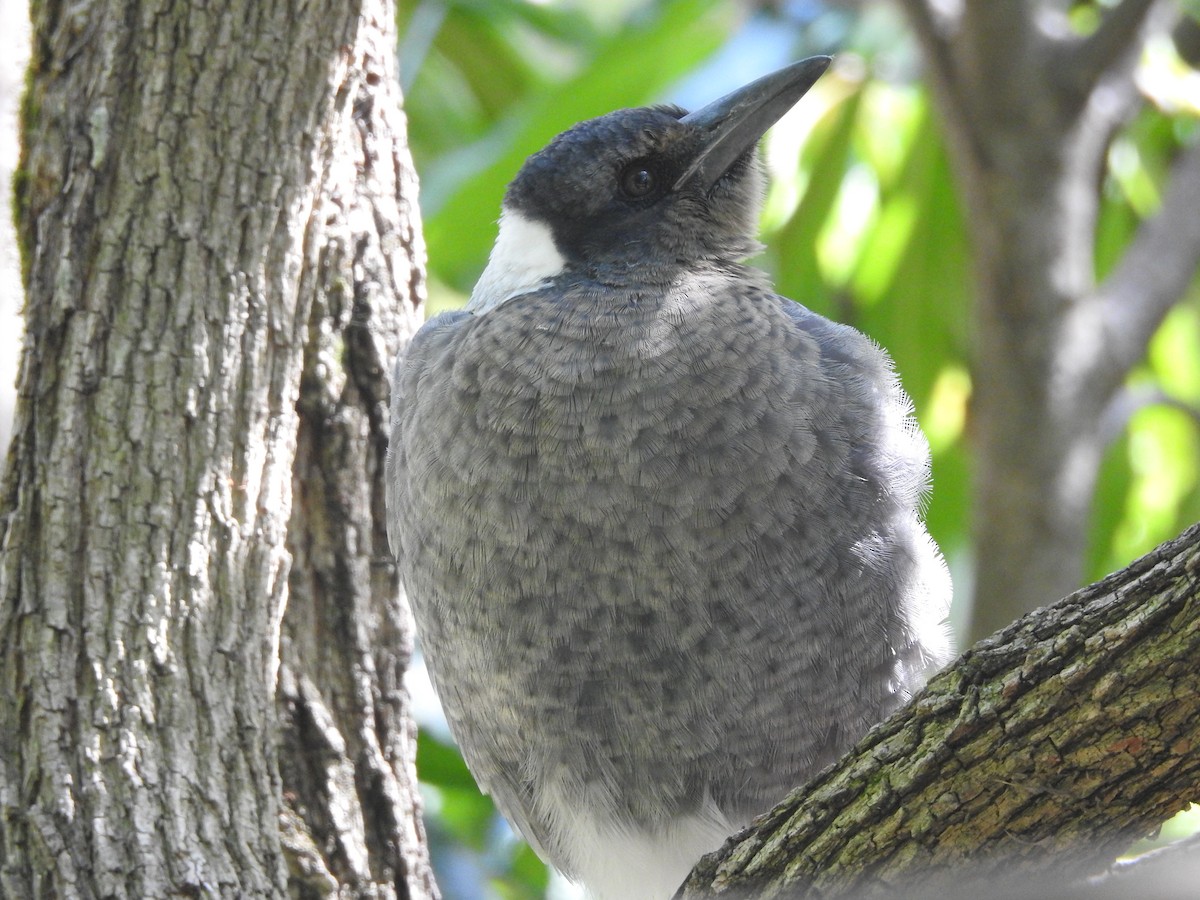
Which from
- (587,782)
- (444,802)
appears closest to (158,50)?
(587,782)

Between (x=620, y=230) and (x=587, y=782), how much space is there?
2.97 ft

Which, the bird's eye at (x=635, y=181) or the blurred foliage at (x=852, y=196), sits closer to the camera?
the bird's eye at (x=635, y=181)

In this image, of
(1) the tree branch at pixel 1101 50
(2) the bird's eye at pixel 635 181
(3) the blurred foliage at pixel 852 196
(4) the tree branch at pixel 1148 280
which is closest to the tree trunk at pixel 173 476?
(2) the bird's eye at pixel 635 181

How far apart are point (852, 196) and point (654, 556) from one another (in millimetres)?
2851

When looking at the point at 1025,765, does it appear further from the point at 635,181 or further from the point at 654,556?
the point at 635,181

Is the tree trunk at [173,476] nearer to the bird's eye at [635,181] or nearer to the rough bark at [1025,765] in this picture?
the bird's eye at [635,181]

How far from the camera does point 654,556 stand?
6.28ft

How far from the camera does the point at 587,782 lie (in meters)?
2.03

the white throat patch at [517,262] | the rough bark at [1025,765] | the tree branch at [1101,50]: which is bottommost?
the rough bark at [1025,765]

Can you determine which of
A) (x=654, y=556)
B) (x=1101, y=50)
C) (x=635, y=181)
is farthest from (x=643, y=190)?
(x=1101, y=50)

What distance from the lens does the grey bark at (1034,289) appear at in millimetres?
3215

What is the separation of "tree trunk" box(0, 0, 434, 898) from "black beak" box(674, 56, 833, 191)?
2.07 feet

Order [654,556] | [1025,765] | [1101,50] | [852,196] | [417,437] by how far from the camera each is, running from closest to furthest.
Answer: [1025,765] → [654,556] → [417,437] → [1101,50] → [852,196]

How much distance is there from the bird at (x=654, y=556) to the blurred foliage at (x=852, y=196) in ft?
5.12
